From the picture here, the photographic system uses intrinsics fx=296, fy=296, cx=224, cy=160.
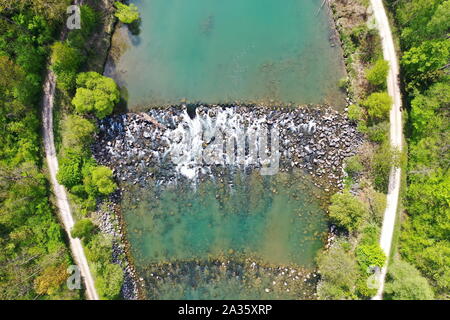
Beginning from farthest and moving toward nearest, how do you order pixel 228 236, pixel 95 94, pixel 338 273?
1. pixel 228 236
2. pixel 338 273
3. pixel 95 94

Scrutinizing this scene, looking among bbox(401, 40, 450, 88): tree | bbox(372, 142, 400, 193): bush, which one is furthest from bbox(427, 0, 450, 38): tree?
bbox(372, 142, 400, 193): bush

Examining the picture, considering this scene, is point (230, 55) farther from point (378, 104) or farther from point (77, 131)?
point (77, 131)

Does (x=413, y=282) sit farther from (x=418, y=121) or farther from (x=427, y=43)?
(x=427, y=43)

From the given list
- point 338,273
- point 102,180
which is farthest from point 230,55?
point 338,273

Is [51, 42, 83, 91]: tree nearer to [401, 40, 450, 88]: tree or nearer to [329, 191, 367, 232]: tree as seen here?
[329, 191, 367, 232]: tree

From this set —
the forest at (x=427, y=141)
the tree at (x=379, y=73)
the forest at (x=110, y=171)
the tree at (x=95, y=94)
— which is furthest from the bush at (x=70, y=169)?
the forest at (x=427, y=141)

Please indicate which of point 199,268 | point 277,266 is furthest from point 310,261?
point 199,268

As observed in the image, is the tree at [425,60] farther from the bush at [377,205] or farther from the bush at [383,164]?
the bush at [377,205]
